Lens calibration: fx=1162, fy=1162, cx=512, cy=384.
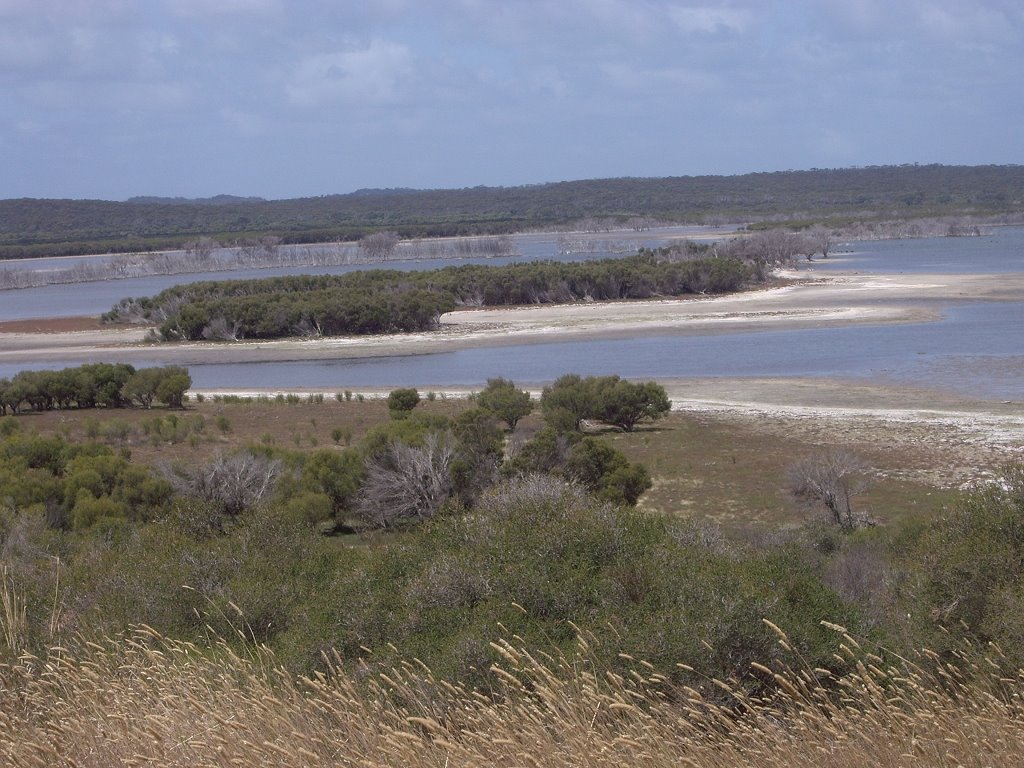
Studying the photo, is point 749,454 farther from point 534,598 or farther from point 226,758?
point 226,758

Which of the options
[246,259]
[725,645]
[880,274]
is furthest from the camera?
[246,259]

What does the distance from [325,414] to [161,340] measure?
101 ft

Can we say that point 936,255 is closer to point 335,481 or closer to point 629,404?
point 629,404

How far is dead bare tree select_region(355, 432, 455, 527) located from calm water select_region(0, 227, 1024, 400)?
18.0 metres

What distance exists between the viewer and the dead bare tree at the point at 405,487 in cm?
1988

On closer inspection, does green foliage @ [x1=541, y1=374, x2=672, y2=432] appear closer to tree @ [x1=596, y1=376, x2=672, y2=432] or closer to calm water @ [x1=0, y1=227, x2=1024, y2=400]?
tree @ [x1=596, y1=376, x2=672, y2=432]

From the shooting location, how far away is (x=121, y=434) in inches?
1179

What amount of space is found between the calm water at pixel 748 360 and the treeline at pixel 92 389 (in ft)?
20.0

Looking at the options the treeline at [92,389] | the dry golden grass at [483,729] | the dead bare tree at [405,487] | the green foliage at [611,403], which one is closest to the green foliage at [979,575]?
the dry golden grass at [483,729]

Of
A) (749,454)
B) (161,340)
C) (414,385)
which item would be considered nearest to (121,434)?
(414,385)

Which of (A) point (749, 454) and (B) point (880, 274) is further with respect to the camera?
(B) point (880, 274)

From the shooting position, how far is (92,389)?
1469 inches

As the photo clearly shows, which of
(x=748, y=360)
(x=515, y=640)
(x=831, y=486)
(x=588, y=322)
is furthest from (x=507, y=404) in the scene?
(x=588, y=322)

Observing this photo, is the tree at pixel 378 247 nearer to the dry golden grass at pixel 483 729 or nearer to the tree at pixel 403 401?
the tree at pixel 403 401
